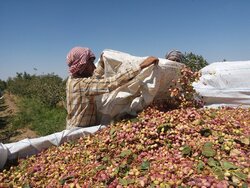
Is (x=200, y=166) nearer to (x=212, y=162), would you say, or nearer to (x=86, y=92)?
(x=212, y=162)

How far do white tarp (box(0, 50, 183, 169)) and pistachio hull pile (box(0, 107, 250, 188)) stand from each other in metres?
0.10

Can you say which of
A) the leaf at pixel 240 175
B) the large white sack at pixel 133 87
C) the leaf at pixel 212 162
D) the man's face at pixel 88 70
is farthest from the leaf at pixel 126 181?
the man's face at pixel 88 70

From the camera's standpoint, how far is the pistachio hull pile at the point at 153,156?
1.83m

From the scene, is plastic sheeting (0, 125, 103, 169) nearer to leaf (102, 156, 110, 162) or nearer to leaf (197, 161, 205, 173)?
leaf (102, 156, 110, 162)

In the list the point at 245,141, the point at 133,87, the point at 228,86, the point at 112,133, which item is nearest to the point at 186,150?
the point at 245,141

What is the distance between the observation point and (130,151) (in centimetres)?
230

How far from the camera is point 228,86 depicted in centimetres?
358

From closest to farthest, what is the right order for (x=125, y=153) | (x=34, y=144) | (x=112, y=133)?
(x=125, y=153) < (x=112, y=133) < (x=34, y=144)

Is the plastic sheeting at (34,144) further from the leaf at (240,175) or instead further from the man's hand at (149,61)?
the leaf at (240,175)

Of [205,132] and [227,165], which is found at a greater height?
[205,132]

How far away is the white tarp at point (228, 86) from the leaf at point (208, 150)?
1588mm

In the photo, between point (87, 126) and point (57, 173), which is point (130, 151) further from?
point (87, 126)

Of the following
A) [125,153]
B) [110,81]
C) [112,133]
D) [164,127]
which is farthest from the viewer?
[110,81]

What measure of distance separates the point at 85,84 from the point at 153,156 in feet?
4.01
